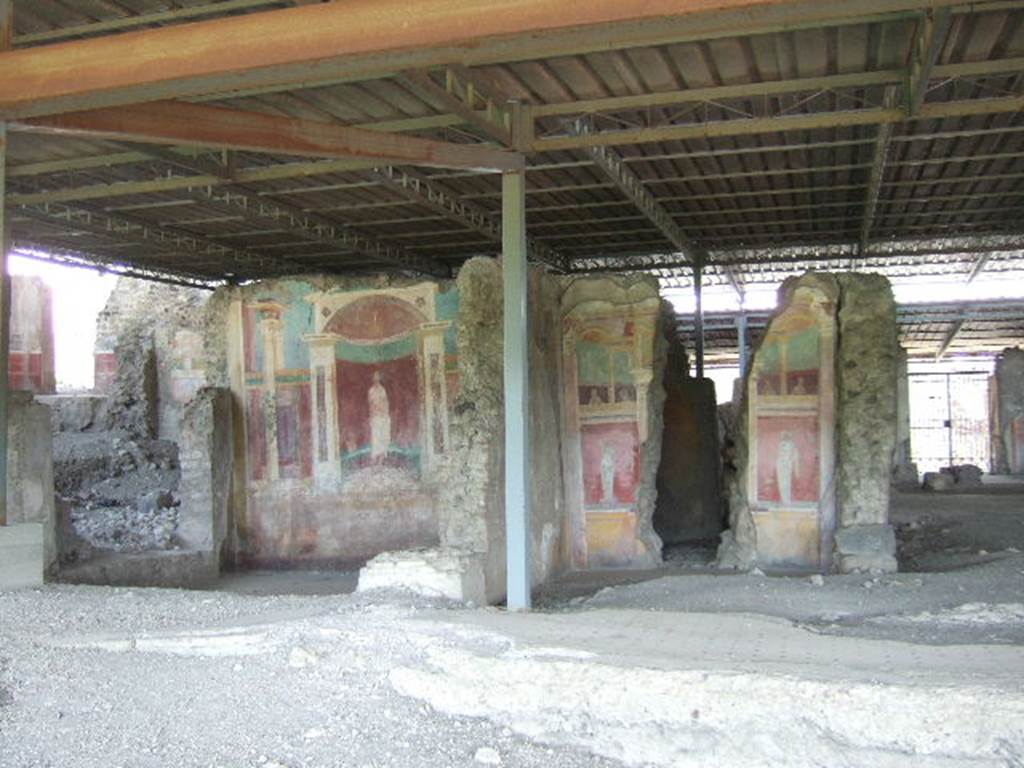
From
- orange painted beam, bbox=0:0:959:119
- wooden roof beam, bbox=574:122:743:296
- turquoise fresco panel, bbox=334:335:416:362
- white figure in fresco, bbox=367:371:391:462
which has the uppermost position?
wooden roof beam, bbox=574:122:743:296

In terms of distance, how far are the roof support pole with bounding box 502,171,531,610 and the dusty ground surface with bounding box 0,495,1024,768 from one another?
1187 millimetres

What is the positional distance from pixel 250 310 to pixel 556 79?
246 inches

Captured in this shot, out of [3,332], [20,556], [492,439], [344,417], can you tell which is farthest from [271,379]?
[20,556]

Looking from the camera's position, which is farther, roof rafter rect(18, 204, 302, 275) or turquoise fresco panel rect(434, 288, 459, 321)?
roof rafter rect(18, 204, 302, 275)

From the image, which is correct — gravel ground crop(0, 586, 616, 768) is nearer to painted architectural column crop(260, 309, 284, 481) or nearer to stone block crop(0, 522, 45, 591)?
stone block crop(0, 522, 45, 591)

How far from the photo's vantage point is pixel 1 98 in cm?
673

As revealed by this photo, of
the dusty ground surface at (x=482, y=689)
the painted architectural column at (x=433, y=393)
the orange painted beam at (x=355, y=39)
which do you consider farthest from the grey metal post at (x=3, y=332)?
the painted architectural column at (x=433, y=393)

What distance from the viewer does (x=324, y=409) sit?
1344cm

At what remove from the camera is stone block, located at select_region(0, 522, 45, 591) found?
8.25 m

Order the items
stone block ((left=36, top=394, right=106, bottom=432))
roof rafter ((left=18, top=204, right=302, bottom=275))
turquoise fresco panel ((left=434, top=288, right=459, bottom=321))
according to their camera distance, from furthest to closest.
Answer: stone block ((left=36, top=394, right=106, bottom=432)) → roof rafter ((left=18, top=204, right=302, bottom=275)) → turquoise fresco panel ((left=434, top=288, right=459, bottom=321))

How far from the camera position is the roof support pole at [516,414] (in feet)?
27.6

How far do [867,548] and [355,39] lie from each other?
7.85 meters

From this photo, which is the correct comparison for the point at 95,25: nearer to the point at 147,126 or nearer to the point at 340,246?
the point at 147,126

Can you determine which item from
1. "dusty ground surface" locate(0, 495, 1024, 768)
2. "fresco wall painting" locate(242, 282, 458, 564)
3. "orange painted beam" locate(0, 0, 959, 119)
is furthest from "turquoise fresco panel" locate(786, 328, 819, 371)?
"orange painted beam" locate(0, 0, 959, 119)
